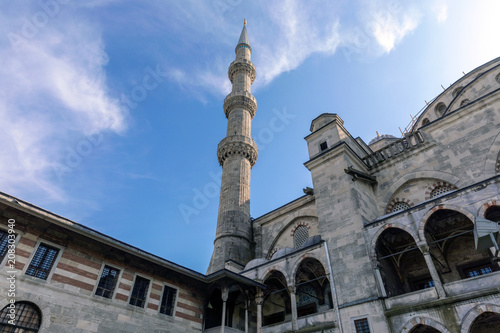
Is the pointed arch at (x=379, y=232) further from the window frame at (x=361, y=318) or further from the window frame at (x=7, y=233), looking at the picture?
the window frame at (x=7, y=233)

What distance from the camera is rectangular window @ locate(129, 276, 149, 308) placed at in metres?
11.3

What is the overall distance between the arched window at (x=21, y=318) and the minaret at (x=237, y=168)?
10.5m

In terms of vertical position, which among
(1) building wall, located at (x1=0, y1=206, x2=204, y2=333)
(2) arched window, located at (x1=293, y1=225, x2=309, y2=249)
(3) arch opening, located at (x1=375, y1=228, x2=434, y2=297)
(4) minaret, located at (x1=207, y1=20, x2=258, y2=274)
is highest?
(4) minaret, located at (x1=207, y1=20, x2=258, y2=274)

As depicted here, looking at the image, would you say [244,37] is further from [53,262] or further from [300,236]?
[53,262]

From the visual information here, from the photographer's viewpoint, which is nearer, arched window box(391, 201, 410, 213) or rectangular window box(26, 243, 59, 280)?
rectangular window box(26, 243, 59, 280)

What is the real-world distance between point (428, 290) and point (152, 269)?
32.9ft

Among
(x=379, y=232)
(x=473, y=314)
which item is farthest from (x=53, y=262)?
(x=473, y=314)

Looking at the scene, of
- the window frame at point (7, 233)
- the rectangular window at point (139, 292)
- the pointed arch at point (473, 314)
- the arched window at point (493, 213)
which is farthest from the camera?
the rectangular window at point (139, 292)

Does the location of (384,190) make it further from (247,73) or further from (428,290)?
(247,73)

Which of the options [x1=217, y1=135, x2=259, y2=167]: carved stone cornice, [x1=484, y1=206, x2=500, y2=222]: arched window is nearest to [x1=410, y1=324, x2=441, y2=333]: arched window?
[x1=484, y1=206, x2=500, y2=222]: arched window

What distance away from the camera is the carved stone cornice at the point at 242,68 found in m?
30.3

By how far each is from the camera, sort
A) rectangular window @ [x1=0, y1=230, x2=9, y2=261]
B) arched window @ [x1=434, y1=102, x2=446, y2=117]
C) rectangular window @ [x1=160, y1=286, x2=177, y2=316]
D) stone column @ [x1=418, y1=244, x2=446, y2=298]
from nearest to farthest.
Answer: rectangular window @ [x1=0, y1=230, x2=9, y2=261]
stone column @ [x1=418, y1=244, x2=446, y2=298]
rectangular window @ [x1=160, y1=286, x2=177, y2=316]
arched window @ [x1=434, y1=102, x2=446, y2=117]

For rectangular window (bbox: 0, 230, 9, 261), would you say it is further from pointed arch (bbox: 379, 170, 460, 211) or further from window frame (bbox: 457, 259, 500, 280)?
window frame (bbox: 457, 259, 500, 280)

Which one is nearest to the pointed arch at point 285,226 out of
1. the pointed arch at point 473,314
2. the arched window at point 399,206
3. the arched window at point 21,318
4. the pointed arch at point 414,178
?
the pointed arch at point 414,178
